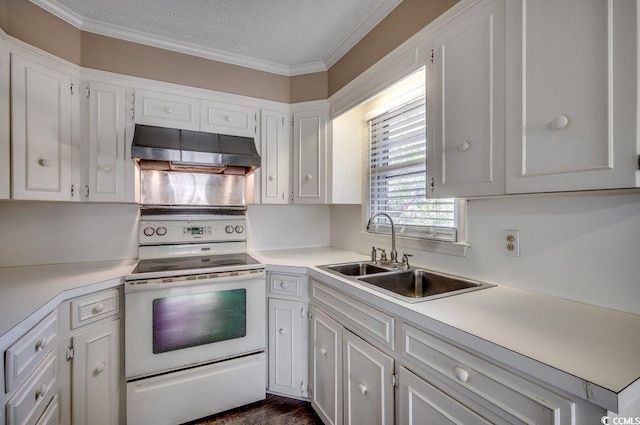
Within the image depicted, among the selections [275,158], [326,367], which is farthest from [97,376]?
[275,158]

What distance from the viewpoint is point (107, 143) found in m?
1.85

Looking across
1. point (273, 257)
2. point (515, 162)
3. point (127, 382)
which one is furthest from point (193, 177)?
point (515, 162)

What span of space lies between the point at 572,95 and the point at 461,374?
0.92 meters

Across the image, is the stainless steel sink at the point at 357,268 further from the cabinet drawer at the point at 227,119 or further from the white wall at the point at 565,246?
the cabinet drawer at the point at 227,119

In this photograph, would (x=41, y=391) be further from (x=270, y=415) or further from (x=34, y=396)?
(x=270, y=415)

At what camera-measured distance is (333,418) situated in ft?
5.12

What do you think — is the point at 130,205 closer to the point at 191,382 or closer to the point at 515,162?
the point at 191,382

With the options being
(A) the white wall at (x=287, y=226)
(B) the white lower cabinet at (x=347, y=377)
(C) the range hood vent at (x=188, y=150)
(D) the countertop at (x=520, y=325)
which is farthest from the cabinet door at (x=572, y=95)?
(A) the white wall at (x=287, y=226)

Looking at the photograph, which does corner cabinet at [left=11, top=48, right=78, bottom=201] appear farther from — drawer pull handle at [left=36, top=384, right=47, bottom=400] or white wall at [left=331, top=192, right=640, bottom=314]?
white wall at [left=331, top=192, right=640, bottom=314]

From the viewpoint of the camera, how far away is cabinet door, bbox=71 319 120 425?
56.1 inches

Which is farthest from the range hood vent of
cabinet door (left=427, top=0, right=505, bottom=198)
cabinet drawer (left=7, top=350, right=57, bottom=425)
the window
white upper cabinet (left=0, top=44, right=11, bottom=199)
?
cabinet door (left=427, top=0, right=505, bottom=198)

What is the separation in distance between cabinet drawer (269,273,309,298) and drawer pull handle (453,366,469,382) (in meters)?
1.12

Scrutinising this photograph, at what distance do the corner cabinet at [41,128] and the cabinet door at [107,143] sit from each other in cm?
11

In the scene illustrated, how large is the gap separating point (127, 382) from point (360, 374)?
4.46ft
